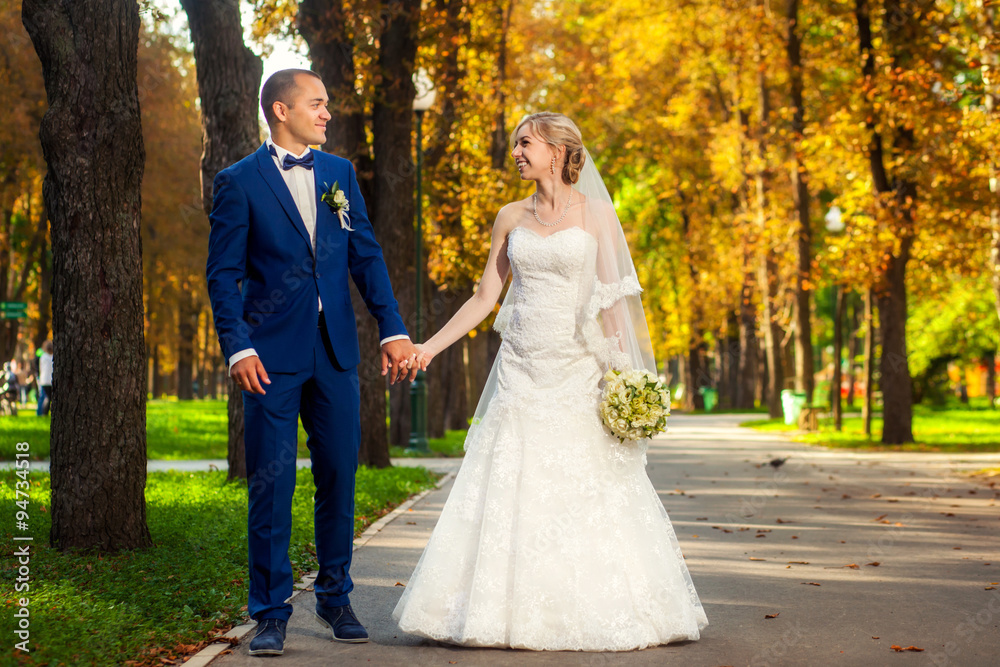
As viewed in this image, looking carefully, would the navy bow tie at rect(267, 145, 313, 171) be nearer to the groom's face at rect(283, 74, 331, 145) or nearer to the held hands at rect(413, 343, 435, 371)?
the groom's face at rect(283, 74, 331, 145)

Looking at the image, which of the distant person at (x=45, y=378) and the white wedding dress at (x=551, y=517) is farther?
the distant person at (x=45, y=378)

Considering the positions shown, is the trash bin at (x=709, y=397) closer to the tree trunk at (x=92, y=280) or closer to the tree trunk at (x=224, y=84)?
the tree trunk at (x=224, y=84)

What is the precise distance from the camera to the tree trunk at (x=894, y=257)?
18.9 meters

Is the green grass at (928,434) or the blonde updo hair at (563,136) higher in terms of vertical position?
the blonde updo hair at (563,136)

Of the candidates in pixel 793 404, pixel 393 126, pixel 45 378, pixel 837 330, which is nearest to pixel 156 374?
pixel 45 378

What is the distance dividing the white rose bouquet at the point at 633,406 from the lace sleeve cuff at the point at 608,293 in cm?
39

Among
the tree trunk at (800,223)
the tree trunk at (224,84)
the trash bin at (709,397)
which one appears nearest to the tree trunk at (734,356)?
the trash bin at (709,397)

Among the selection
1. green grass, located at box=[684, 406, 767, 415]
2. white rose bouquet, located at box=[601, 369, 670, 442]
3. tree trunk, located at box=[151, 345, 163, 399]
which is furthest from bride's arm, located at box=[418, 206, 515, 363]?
tree trunk, located at box=[151, 345, 163, 399]

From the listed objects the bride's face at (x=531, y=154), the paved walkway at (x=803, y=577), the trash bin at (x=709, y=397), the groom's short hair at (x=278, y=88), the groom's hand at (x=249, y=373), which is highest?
the groom's short hair at (x=278, y=88)

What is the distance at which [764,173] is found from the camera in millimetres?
27594

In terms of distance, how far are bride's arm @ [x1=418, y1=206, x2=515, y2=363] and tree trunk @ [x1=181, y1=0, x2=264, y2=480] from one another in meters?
5.48

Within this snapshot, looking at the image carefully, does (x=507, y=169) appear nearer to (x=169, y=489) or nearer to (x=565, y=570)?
(x=169, y=489)

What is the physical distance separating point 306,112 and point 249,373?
131cm

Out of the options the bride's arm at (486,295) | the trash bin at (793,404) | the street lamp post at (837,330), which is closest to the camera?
the bride's arm at (486,295)
